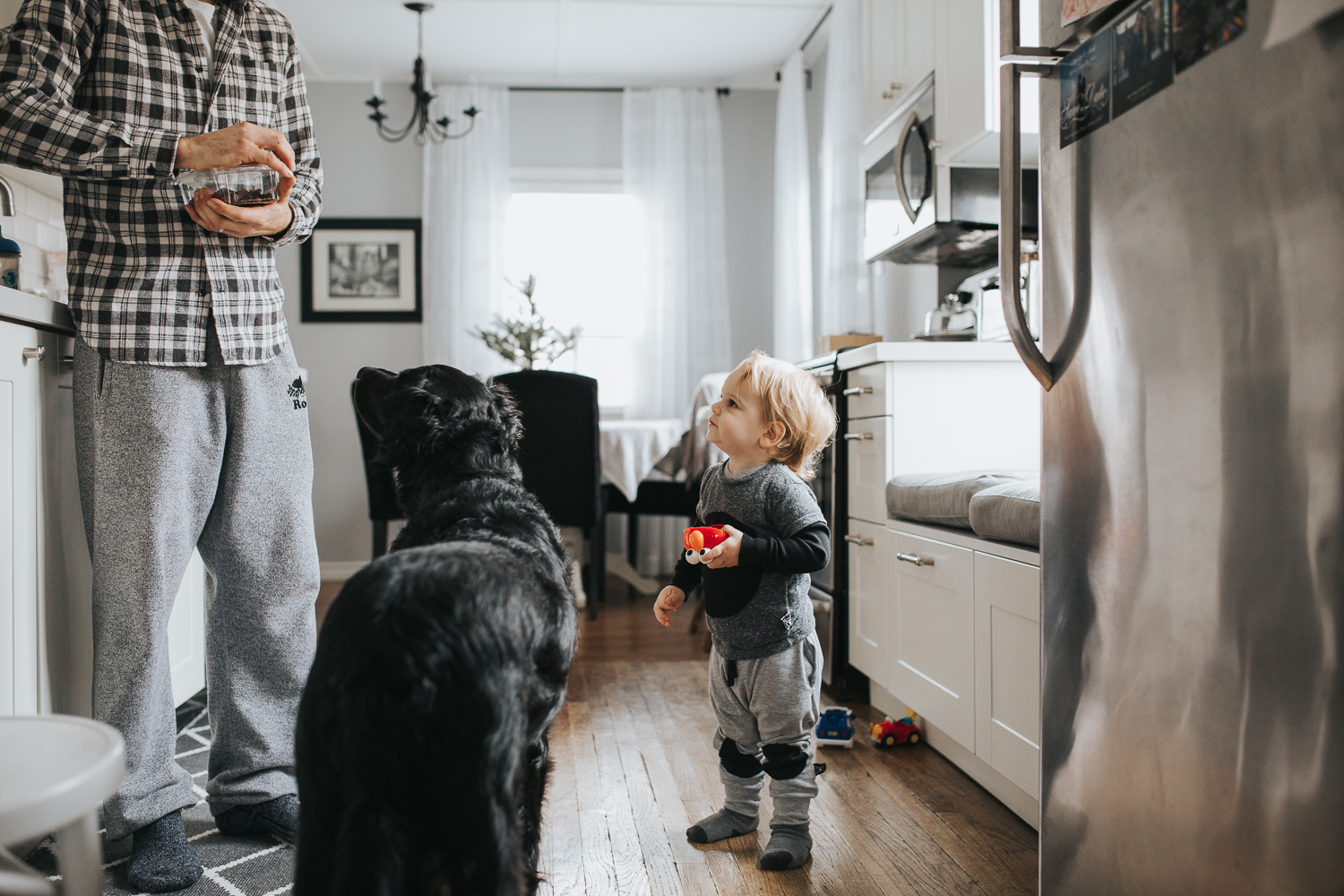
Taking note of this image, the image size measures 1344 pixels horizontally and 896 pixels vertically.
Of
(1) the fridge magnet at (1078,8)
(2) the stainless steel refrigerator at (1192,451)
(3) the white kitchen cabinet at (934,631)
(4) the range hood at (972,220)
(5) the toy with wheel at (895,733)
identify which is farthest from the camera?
(4) the range hood at (972,220)

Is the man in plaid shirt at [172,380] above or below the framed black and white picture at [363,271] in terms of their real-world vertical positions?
below

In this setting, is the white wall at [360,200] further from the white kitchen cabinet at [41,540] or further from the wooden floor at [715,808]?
the white kitchen cabinet at [41,540]

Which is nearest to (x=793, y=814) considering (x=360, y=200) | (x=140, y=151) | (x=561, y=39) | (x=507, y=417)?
(x=507, y=417)

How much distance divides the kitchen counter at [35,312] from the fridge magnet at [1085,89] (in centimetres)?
148

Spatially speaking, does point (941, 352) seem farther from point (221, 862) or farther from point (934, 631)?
point (221, 862)

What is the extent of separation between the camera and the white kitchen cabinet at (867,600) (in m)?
2.16

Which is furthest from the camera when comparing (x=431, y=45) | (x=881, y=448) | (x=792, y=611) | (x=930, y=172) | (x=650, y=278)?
(x=650, y=278)

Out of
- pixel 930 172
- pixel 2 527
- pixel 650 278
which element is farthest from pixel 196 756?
pixel 650 278

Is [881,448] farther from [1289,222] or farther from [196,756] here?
[196,756]

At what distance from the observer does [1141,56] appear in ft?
3.03

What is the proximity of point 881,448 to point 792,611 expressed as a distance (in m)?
0.85

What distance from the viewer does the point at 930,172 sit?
246cm

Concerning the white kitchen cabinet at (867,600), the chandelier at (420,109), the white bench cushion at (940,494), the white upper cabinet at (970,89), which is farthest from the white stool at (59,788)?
the chandelier at (420,109)

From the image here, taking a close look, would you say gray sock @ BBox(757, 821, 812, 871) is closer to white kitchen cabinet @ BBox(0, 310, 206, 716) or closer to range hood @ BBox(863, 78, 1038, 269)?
white kitchen cabinet @ BBox(0, 310, 206, 716)
